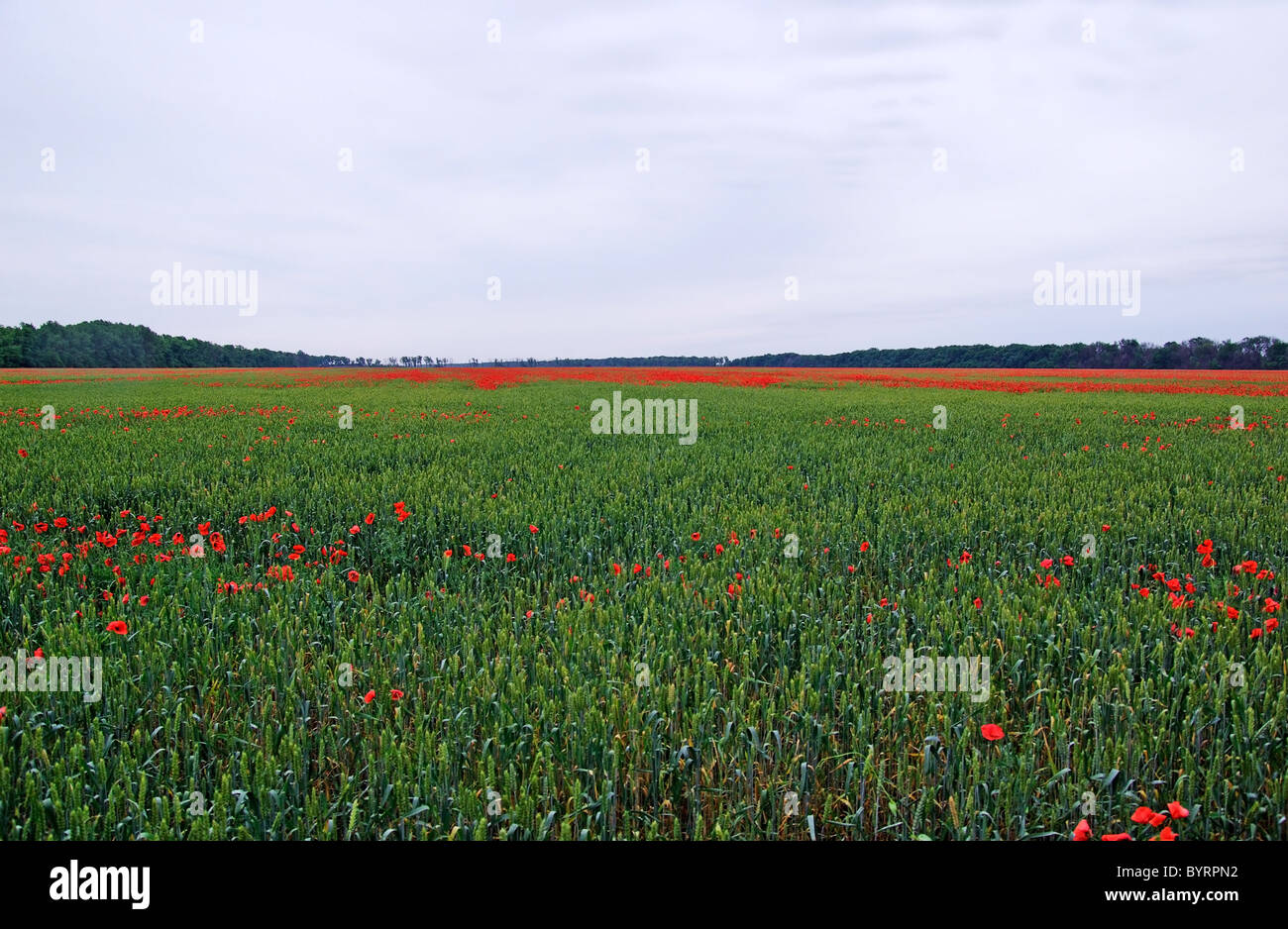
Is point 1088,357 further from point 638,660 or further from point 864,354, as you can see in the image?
point 638,660

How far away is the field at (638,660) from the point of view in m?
2.53

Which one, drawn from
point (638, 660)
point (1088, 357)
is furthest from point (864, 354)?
point (638, 660)

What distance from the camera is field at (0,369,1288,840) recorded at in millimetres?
2533

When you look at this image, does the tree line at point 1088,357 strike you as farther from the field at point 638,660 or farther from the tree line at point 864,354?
the field at point 638,660

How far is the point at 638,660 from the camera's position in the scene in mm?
3615

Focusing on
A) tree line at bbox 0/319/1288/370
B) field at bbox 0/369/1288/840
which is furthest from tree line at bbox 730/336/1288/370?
field at bbox 0/369/1288/840

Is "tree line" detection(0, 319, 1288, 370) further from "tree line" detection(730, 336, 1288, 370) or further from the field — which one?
the field

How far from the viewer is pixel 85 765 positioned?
8.87 feet

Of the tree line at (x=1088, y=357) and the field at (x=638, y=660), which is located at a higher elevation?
the tree line at (x=1088, y=357)

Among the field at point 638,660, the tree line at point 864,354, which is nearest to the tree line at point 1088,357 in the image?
the tree line at point 864,354

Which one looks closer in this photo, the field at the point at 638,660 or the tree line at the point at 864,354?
the field at the point at 638,660

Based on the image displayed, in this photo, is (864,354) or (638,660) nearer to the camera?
(638,660)

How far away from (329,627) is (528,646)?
1.48 m
